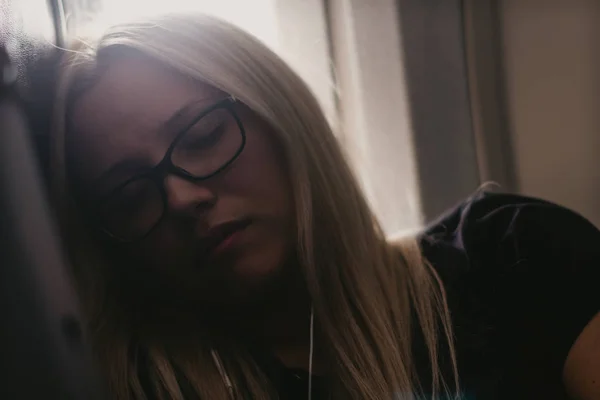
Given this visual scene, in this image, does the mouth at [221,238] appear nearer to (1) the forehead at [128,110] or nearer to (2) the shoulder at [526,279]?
(1) the forehead at [128,110]

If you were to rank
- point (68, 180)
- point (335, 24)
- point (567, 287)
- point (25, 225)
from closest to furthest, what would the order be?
point (25, 225) → point (68, 180) → point (567, 287) → point (335, 24)

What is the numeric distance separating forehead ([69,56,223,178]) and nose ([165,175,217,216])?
0.03 metres

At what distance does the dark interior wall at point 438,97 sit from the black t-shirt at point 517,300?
381mm

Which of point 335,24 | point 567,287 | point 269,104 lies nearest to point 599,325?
point 567,287

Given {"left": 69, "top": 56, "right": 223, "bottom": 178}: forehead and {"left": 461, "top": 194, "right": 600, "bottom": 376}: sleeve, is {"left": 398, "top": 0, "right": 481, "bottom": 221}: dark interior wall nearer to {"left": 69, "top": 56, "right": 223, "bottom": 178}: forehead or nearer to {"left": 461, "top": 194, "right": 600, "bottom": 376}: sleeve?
{"left": 461, "top": 194, "right": 600, "bottom": 376}: sleeve

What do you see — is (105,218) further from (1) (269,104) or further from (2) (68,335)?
(2) (68,335)

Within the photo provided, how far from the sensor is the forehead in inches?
20.7

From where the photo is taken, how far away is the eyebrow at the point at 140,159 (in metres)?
0.53

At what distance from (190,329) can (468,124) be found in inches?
27.0

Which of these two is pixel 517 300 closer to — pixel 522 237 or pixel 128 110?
pixel 522 237

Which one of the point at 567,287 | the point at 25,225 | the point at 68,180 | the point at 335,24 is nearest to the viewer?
the point at 25,225

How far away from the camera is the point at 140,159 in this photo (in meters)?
0.53

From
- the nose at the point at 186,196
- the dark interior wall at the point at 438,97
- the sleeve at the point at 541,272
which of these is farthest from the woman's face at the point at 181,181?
the dark interior wall at the point at 438,97

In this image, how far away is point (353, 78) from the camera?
981 millimetres
